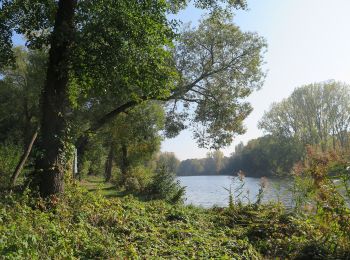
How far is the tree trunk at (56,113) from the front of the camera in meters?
10.1

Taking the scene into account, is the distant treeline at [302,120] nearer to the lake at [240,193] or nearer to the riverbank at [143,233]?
the lake at [240,193]

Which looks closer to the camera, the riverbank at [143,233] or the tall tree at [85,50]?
the riverbank at [143,233]

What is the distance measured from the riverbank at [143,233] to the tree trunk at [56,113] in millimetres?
626

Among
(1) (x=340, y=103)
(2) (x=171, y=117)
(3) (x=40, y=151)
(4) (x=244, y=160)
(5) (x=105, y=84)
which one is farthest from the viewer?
(4) (x=244, y=160)

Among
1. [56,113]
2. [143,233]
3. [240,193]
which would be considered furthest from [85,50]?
[240,193]

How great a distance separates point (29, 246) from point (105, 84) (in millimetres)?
6734

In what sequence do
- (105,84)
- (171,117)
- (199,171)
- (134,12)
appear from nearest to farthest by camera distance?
1. (134,12)
2. (105,84)
3. (171,117)
4. (199,171)

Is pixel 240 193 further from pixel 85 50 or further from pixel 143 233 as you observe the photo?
pixel 85 50

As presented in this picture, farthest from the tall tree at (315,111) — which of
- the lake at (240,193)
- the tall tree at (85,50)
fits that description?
the tall tree at (85,50)

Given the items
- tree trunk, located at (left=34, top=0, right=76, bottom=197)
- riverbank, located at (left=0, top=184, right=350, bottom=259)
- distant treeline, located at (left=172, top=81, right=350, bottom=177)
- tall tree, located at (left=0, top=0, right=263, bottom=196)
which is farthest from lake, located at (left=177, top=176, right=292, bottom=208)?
distant treeline, located at (left=172, top=81, right=350, bottom=177)

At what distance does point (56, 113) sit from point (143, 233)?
4.20 meters

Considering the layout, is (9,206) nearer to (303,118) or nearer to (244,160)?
(303,118)

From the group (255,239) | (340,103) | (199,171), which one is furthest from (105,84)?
(199,171)

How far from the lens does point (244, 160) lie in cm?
8550
